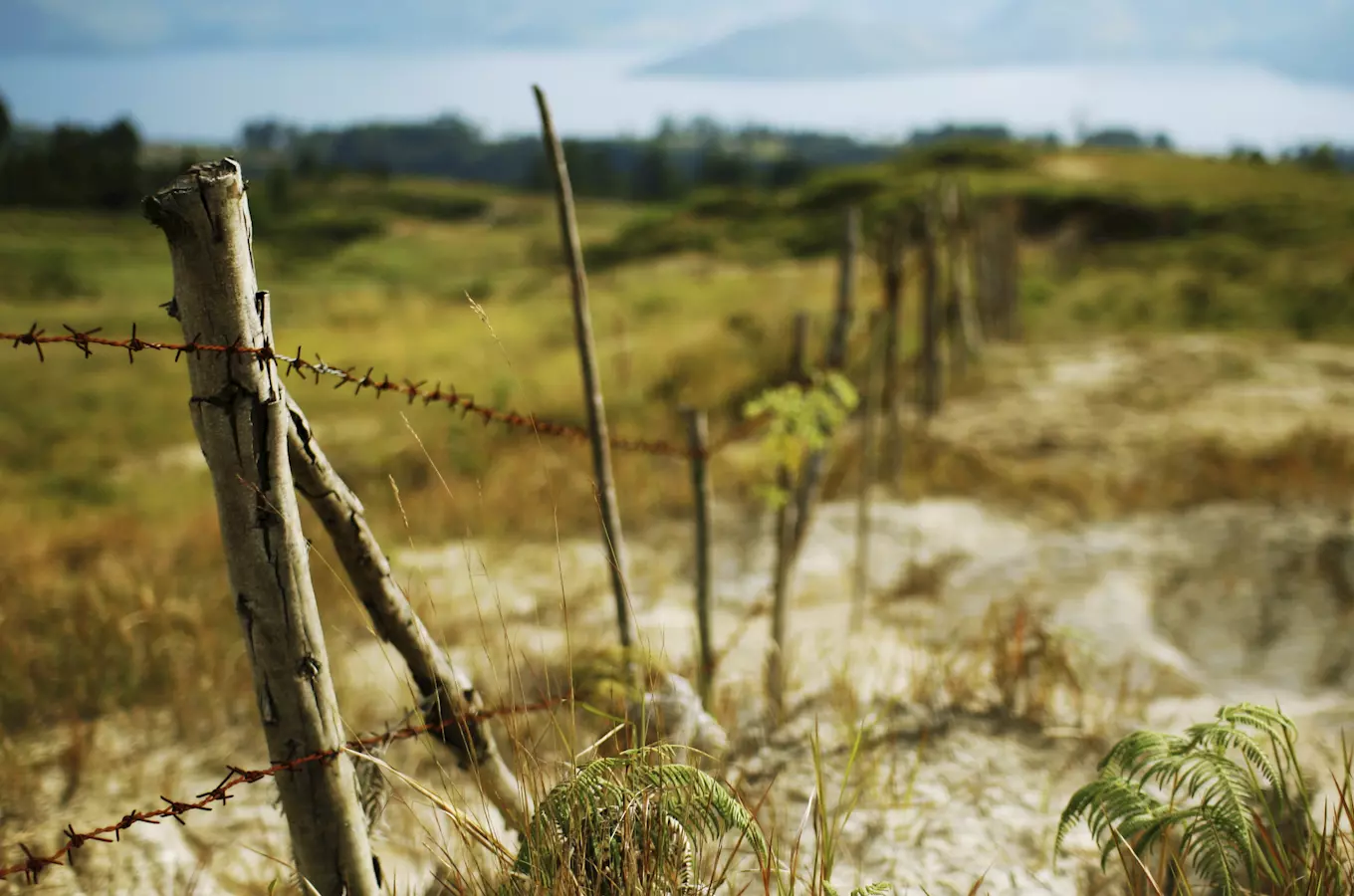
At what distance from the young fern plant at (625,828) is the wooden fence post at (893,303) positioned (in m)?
4.37

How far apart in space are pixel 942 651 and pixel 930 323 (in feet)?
16.3

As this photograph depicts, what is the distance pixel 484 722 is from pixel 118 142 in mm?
56570

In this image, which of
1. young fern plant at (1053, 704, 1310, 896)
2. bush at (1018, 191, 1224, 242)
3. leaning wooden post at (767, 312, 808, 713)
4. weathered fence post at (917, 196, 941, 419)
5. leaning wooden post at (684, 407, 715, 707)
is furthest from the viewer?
bush at (1018, 191, 1224, 242)

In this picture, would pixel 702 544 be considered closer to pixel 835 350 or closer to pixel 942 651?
pixel 942 651

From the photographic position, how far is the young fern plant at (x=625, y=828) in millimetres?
1871

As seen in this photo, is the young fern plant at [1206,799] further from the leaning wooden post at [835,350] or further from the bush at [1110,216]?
the bush at [1110,216]

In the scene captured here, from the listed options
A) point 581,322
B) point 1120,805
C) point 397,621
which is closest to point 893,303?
point 581,322

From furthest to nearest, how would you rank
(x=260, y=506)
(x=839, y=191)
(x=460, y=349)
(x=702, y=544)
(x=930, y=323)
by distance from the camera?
1. (x=839, y=191)
2. (x=460, y=349)
3. (x=930, y=323)
4. (x=702, y=544)
5. (x=260, y=506)

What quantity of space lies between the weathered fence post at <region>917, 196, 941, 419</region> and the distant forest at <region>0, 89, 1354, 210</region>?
217 inches

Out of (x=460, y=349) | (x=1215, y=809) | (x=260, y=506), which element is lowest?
(x=1215, y=809)

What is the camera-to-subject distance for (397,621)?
2.25m

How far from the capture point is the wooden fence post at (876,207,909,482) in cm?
588

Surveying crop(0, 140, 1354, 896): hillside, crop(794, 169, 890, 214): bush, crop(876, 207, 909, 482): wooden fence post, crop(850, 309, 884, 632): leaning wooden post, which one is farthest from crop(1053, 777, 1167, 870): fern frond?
crop(794, 169, 890, 214): bush

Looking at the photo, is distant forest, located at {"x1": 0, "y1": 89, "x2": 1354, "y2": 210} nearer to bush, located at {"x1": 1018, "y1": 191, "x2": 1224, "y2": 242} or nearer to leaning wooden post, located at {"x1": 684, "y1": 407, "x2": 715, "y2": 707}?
leaning wooden post, located at {"x1": 684, "y1": 407, "x2": 715, "y2": 707}
